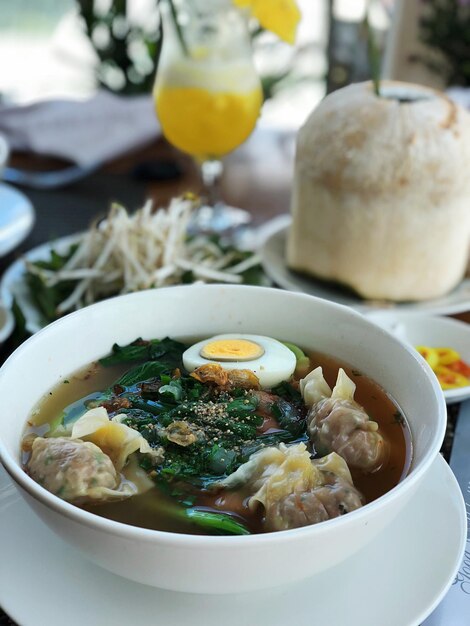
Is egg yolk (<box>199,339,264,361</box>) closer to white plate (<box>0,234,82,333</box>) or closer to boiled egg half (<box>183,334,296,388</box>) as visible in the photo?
boiled egg half (<box>183,334,296,388</box>)

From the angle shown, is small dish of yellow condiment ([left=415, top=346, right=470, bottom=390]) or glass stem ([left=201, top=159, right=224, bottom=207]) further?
glass stem ([left=201, top=159, right=224, bottom=207])

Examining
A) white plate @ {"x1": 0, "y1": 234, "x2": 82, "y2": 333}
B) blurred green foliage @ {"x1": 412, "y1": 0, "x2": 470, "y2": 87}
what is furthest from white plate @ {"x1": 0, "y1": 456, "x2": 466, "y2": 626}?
A: blurred green foliage @ {"x1": 412, "y1": 0, "x2": 470, "y2": 87}

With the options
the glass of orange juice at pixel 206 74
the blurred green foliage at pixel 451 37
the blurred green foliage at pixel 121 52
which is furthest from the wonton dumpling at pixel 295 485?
the blurred green foliage at pixel 451 37

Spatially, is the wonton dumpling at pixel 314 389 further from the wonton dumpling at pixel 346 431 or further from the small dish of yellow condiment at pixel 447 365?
the small dish of yellow condiment at pixel 447 365

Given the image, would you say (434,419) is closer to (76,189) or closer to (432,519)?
(432,519)

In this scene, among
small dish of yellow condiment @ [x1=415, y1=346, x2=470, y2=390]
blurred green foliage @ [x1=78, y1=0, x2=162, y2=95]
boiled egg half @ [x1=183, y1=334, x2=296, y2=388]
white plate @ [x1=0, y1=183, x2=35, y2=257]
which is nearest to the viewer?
boiled egg half @ [x1=183, y1=334, x2=296, y2=388]
